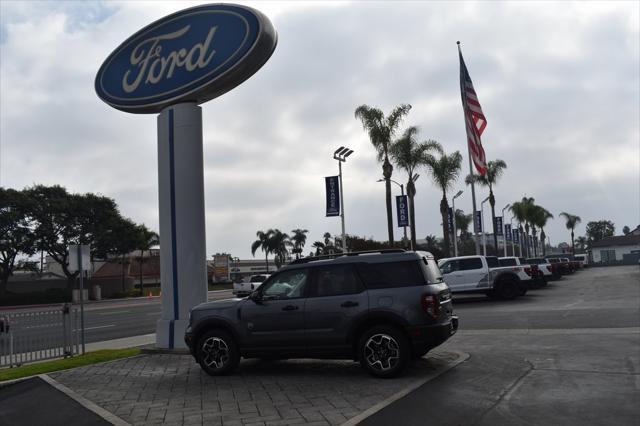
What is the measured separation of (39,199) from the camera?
5281cm

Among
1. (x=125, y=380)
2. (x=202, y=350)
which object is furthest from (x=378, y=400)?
(x=125, y=380)

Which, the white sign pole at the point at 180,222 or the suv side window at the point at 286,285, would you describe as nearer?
the suv side window at the point at 286,285

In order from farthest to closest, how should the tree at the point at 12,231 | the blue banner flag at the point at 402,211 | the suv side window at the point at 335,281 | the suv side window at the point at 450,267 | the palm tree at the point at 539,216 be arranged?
the palm tree at the point at 539,216
the tree at the point at 12,231
the blue banner flag at the point at 402,211
the suv side window at the point at 450,267
the suv side window at the point at 335,281

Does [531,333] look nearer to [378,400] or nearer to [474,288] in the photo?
[378,400]

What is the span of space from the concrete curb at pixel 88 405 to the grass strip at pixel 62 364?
1090 millimetres

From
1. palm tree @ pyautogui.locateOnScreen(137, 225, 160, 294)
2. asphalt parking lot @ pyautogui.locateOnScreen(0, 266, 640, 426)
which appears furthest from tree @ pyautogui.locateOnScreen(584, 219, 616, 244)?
asphalt parking lot @ pyautogui.locateOnScreen(0, 266, 640, 426)

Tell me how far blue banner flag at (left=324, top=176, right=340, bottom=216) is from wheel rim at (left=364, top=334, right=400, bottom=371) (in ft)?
69.1

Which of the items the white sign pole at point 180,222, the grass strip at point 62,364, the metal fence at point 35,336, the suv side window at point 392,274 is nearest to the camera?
the suv side window at point 392,274

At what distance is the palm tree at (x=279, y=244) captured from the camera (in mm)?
94625

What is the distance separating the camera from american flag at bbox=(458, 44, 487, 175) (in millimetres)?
28797

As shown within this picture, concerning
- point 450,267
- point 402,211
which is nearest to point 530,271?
point 450,267

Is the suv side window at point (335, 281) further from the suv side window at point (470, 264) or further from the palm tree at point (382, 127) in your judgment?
the palm tree at point (382, 127)

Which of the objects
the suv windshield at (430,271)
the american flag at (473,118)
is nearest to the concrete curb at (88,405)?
the suv windshield at (430,271)

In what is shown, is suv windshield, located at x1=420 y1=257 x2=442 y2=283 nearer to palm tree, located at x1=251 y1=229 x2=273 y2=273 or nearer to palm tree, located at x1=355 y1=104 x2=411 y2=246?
palm tree, located at x1=355 y1=104 x2=411 y2=246
